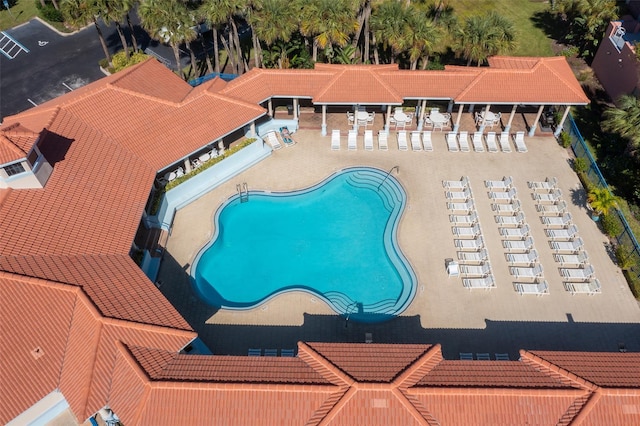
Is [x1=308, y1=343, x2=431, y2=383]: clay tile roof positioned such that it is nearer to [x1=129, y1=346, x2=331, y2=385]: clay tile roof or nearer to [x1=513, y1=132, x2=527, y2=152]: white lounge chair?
[x1=129, y1=346, x2=331, y2=385]: clay tile roof

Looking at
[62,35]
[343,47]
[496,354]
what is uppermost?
[343,47]

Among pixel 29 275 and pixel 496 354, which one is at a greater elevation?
pixel 29 275

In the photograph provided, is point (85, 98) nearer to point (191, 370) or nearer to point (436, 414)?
point (191, 370)

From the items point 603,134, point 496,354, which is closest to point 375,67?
point 603,134

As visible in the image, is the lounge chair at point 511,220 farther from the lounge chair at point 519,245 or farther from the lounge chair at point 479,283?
the lounge chair at point 479,283

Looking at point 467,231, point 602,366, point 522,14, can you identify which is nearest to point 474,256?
point 467,231

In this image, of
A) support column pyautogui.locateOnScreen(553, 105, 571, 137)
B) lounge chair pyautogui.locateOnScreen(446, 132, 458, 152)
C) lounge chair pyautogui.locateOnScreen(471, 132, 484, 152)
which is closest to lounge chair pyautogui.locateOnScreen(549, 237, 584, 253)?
lounge chair pyautogui.locateOnScreen(471, 132, 484, 152)
